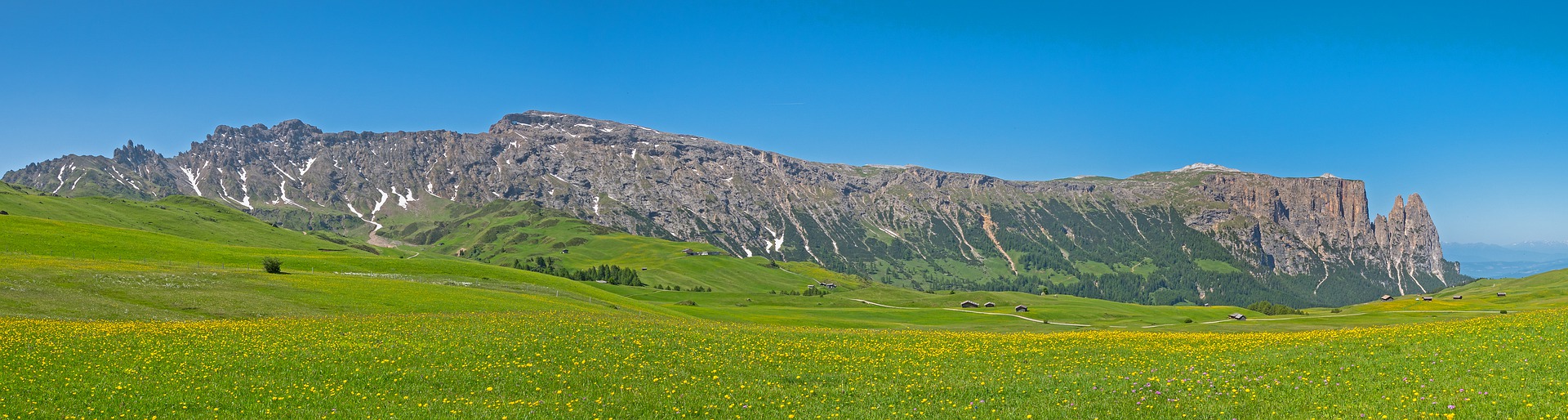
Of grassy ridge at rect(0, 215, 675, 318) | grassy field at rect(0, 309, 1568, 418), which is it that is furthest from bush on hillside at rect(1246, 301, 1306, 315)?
grassy field at rect(0, 309, 1568, 418)

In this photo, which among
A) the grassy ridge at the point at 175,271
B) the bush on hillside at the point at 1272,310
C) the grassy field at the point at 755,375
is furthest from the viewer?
the bush on hillside at the point at 1272,310

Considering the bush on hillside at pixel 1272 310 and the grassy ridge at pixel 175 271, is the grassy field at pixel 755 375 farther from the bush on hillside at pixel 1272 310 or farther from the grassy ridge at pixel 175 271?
the bush on hillside at pixel 1272 310

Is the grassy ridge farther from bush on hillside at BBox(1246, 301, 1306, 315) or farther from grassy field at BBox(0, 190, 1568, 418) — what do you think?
bush on hillside at BBox(1246, 301, 1306, 315)

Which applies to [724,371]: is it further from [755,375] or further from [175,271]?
[175,271]

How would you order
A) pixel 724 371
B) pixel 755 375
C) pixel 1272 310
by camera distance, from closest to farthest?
pixel 755 375, pixel 724 371, pixel 1272 310

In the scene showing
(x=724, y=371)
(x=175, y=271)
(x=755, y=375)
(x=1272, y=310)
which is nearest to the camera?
(x=755, y=375)

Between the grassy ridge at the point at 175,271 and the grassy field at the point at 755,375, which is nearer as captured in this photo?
the grassy field at the point at 755,375

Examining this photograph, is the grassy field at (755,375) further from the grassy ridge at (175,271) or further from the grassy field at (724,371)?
the grassy ridge at (175,271)

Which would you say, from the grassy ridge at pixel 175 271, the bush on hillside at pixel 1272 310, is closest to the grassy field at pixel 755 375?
the grassy ridge at pixel 175 271

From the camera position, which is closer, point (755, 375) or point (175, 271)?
point (755, 375)

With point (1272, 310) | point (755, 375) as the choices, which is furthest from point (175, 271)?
point (1272, 310)

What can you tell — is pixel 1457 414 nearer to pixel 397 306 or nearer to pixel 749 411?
pixel 749 411

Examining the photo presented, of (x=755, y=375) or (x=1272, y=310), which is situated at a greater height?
(x=1272, y=310)

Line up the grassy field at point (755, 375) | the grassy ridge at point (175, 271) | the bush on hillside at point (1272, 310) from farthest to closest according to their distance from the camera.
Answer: the bush on hillside at point (1272, 310), the grassy ridge at point (175, 271), the grassy field at point (755, 375)
